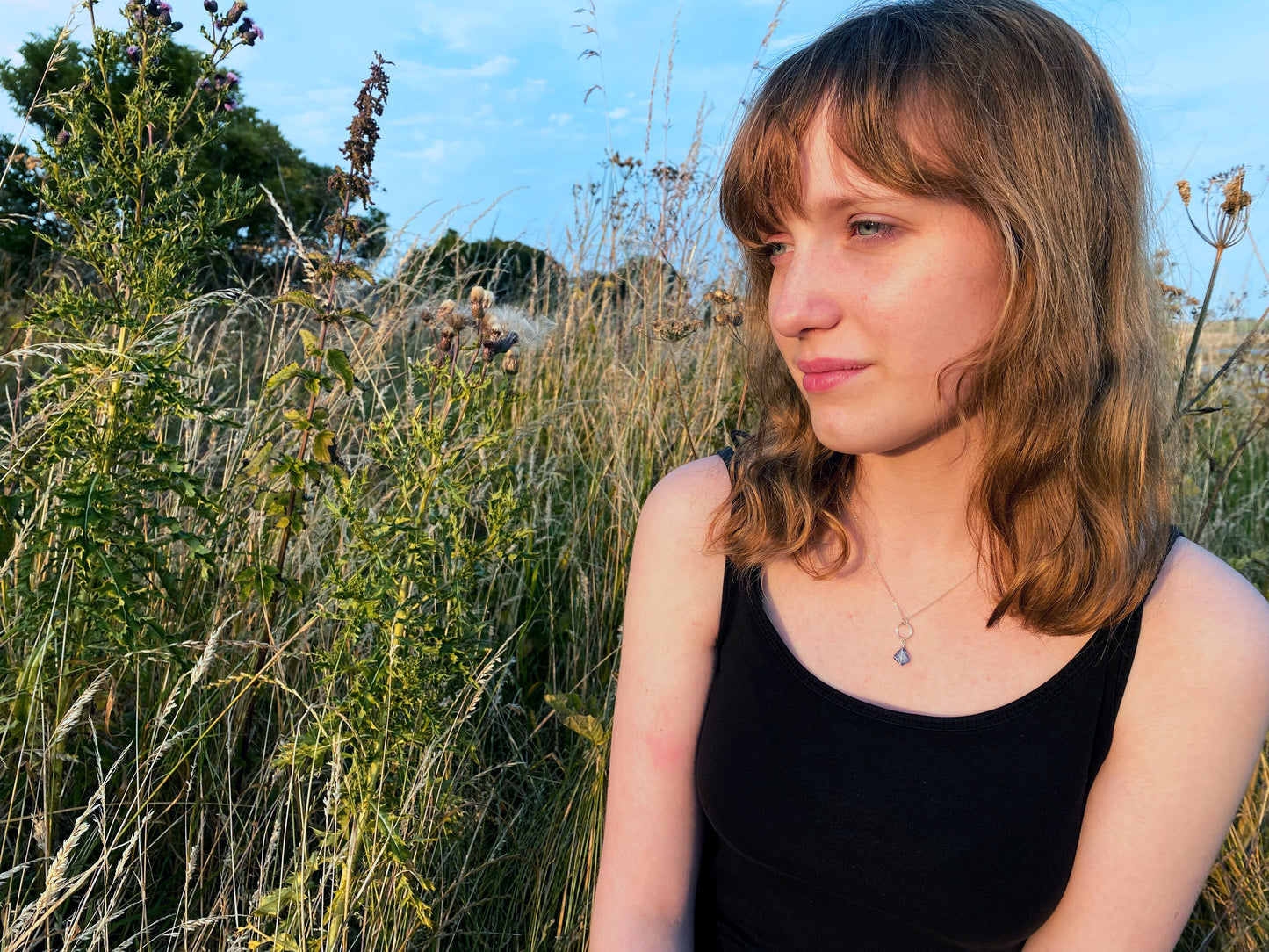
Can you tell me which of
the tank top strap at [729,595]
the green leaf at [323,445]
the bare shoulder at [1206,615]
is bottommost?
the tank top strap at [729,595]

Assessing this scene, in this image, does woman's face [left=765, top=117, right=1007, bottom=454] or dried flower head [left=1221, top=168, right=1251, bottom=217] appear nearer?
woman's face [left=765, top=117, right=1007, bottom=454]

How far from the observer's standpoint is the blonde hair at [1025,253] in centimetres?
128

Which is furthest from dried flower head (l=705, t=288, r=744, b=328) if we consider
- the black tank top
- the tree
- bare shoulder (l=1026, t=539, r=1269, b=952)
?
the tree

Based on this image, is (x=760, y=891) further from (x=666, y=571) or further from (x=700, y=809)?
(x=666, y=571)

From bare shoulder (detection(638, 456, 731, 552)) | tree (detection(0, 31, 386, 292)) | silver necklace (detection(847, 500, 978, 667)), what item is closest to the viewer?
silver necklace (detection(847, 500, 978, 667))

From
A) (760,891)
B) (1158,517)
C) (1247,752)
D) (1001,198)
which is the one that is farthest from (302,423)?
(1247,752)

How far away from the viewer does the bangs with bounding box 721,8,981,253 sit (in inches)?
49.7

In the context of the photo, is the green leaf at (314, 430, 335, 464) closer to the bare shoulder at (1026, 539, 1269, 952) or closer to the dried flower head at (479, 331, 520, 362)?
the dried flower head at (479, 331, 520, 362)

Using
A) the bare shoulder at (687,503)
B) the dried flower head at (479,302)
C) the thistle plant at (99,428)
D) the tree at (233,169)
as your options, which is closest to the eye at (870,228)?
the bare shoulder at (687,503)

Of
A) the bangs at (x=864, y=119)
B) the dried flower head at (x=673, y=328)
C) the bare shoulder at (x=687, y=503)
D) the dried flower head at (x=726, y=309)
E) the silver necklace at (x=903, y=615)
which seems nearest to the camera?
the bangs at (x=864, y=119)

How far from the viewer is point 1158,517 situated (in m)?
1.47

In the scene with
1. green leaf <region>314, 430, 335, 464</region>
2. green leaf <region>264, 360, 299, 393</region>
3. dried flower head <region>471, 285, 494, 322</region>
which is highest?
dried flower head <region>471, 285, 494, 322</region>

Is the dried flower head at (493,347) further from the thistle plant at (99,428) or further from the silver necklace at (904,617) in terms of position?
the silver necklace at (904,617)

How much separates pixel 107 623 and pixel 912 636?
1.40 meters
